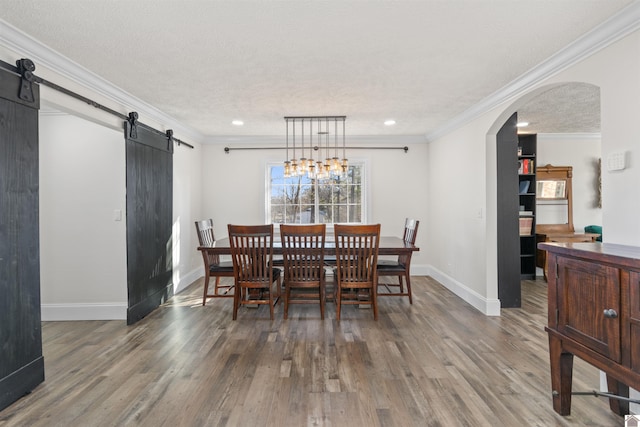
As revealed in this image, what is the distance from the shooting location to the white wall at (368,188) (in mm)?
5855

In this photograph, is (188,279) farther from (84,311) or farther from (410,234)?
(410,234)

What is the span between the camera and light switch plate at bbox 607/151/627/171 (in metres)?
2.04

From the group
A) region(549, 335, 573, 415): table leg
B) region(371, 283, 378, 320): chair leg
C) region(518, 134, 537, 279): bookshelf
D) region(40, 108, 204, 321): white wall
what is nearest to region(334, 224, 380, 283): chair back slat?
region(371, 283, 378, 320): chair leg

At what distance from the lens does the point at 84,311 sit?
12.0 feet

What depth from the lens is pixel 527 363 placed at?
8.62 feet

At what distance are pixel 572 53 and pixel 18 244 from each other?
13.0ft

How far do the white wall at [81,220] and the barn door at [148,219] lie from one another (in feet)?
0.35

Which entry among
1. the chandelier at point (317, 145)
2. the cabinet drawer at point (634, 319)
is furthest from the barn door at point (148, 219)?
the cabinet drawer at point (634, 319)

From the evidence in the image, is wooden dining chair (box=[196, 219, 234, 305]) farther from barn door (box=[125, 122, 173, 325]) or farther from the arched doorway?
the arched doorway

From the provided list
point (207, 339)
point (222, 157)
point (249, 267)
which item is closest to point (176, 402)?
point (207, 339)

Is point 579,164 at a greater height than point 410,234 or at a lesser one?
greater

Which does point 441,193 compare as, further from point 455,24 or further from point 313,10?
point 313,10

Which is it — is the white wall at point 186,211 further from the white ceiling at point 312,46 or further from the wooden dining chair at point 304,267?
the wooden dining chair at point 304,267

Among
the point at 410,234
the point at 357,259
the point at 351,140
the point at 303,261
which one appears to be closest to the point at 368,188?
the point at 351,140
